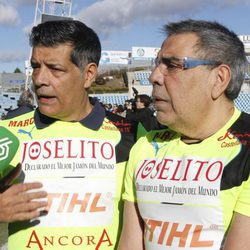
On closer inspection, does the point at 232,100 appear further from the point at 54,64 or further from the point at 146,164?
the point at 54,64

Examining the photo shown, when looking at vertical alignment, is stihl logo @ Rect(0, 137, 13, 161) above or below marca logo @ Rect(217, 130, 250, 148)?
below

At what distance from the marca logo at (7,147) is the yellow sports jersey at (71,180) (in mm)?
17

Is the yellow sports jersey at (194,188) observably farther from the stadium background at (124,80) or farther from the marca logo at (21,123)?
the stadium background at (124,80)

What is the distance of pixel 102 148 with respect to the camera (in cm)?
250

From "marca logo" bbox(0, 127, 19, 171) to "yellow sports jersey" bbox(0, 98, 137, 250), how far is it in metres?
0.02

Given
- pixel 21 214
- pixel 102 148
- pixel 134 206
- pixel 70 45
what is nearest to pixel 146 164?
pixel 134 206

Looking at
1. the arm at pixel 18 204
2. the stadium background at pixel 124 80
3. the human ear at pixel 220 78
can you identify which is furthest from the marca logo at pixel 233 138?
the stadium background at pixel 124 80

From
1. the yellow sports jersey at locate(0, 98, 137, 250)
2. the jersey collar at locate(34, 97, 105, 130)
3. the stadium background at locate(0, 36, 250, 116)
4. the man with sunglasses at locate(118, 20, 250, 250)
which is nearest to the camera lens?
the man with sunglasses at locate(118, 20, 250, 250)

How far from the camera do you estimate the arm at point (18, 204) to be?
7.11 ft

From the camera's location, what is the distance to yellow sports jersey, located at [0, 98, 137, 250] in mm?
2367

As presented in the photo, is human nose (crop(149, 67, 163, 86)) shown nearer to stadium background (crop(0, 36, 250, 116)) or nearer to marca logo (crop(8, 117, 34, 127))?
marca logo (crop(8, 117, 34, 127))

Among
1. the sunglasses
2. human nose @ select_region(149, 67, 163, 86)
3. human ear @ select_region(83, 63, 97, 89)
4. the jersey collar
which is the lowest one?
the jersey collar

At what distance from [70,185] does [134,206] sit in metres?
0.37

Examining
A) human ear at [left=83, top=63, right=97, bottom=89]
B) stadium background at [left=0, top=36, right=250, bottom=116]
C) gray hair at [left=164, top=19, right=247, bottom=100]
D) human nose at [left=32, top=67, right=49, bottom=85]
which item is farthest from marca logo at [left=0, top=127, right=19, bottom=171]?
stadium background at [left=0, top=36, right=250, bottom=116]
